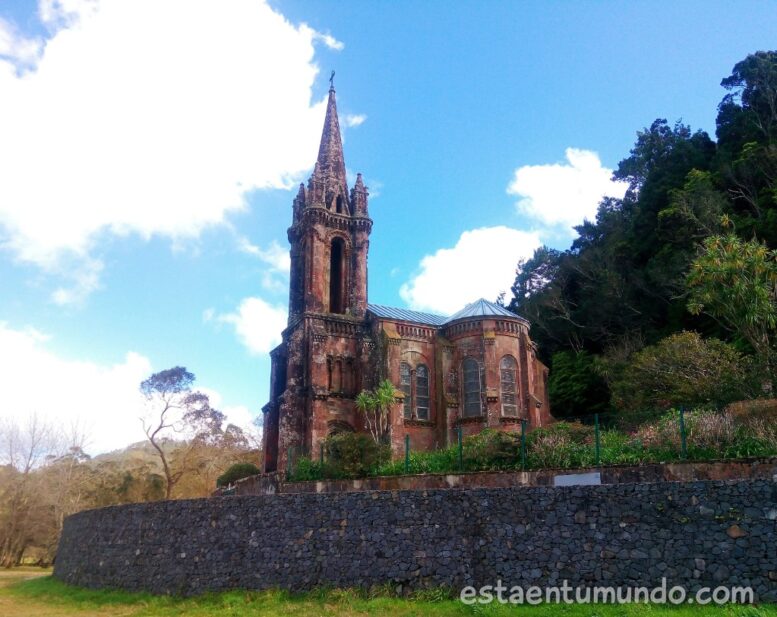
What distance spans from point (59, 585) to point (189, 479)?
25.6 meters

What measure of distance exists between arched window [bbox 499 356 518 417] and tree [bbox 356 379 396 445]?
6135 mm

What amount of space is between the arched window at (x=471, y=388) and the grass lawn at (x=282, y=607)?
68.1ft

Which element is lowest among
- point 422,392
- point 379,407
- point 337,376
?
point 379,407

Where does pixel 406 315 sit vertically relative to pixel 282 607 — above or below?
above

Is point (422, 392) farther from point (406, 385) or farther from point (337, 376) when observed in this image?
point (337, 376)

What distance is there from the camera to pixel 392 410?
115 feet

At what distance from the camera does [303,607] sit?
16.2 metres

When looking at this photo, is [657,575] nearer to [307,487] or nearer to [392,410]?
[307,487]

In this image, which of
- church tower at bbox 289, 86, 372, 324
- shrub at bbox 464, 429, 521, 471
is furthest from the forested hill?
church tower at bbox 289, 86, 372, 324

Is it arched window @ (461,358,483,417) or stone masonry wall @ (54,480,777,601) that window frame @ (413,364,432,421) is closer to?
arched window @ (461,358,483,417)

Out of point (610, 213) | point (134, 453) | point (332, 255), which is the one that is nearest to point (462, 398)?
point (332, 255)

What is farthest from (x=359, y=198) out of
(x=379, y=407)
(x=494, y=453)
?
(x=494, y=453)

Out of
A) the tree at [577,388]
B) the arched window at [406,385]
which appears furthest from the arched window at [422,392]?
the tree at [577,388]

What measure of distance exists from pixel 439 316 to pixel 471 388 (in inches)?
260
